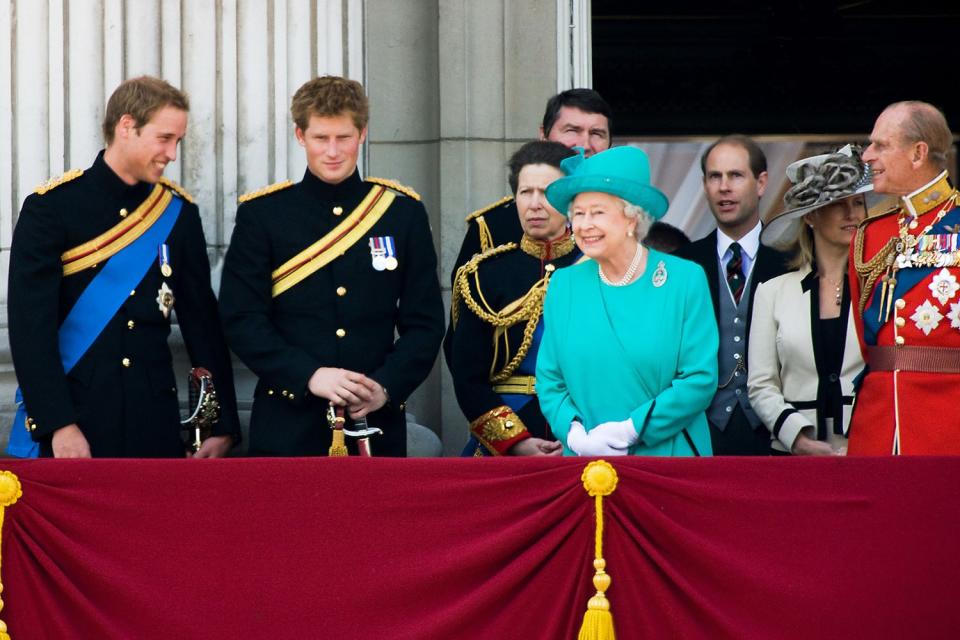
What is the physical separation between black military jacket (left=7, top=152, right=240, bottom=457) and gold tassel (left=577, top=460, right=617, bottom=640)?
154 cm

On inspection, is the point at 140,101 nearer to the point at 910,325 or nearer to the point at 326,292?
the point at 326,292

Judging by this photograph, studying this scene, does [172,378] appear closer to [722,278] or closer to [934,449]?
[722,278]

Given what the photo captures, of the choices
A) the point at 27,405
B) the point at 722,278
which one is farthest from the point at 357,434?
the point at 722,278

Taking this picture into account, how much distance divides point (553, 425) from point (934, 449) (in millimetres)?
1055

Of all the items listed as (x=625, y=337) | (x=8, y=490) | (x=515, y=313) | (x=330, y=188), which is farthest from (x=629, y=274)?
(x=8, y=490)

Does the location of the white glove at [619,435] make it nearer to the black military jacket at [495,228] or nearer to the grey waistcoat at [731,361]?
the grey waistcoat at [731,361]

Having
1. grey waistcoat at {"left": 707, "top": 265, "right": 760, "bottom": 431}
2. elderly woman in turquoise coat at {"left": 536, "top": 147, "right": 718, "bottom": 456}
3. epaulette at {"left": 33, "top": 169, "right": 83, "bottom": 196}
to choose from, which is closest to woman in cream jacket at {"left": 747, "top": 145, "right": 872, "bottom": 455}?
grey waistcoat at {"left": 707, "top": 265, "right": 760, "bottom": 431}

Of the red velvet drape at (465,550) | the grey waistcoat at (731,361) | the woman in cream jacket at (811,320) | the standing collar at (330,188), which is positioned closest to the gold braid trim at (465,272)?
the standing collar at (330,188)

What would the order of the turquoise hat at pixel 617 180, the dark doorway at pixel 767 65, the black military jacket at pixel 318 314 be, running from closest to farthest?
the turquoise hat at pixel 617 180 < the black military jacket at pixel 318 314 < the dark doorway at pixel 767 65

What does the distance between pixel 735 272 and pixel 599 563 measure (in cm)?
170

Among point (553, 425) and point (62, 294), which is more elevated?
point (62, 294)

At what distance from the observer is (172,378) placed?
5.41 metres

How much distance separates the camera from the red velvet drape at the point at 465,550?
169 inches

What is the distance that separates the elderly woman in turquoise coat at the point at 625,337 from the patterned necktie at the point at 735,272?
2.63 feet
